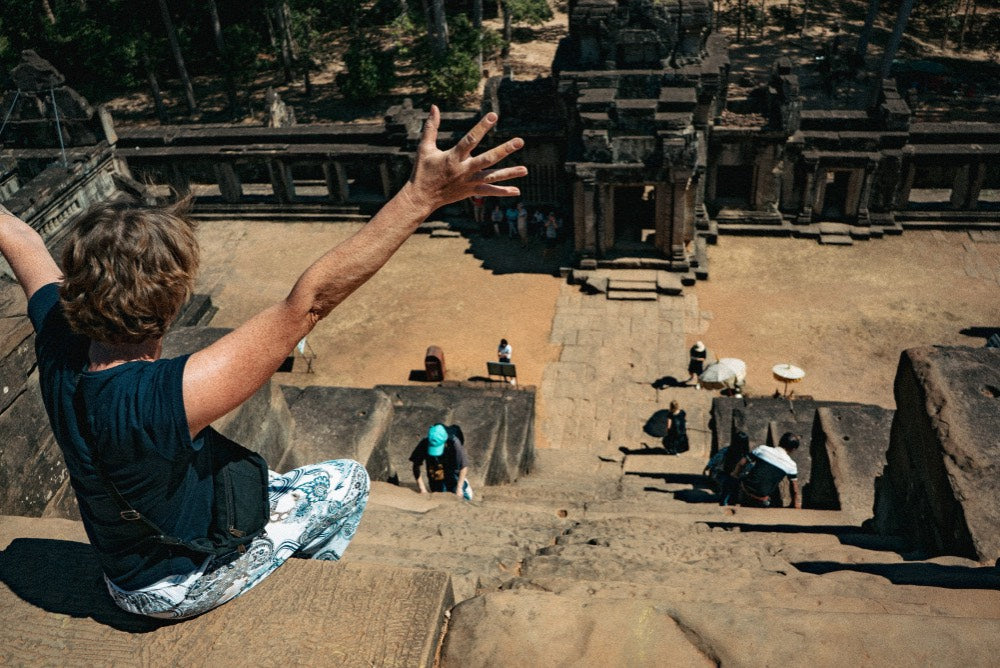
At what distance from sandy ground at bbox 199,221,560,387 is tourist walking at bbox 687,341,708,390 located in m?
3.20

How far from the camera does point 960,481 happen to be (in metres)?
5.57

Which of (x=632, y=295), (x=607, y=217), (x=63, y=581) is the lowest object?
(x=632, y=295)

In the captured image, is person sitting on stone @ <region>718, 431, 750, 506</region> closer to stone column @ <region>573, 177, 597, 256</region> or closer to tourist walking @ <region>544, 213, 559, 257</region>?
stone column @ <region>573, 177, 597, 256</region>

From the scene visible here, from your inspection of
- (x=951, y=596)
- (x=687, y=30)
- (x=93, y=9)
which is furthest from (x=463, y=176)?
(x=93, y=9)

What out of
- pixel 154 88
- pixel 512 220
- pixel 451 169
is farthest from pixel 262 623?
pixel 154 88

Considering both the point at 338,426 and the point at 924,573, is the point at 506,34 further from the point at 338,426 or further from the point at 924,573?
the point at 924,573

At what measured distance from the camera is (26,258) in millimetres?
3887

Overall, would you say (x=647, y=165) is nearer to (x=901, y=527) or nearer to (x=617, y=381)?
(x=617, y=381)

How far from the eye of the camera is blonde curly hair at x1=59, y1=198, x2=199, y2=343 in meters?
2.97

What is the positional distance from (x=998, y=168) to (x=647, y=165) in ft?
41.3

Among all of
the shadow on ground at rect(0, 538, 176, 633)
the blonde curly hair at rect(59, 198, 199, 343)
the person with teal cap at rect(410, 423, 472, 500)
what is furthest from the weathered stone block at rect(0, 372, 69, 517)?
the person with teal cap at rect(410, 423, 472, 500)

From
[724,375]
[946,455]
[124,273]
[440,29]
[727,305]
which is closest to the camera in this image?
[124,273]

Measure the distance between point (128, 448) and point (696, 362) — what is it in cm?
1494

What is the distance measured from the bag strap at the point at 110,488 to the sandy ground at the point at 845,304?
1514cm
